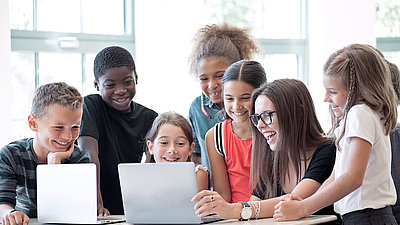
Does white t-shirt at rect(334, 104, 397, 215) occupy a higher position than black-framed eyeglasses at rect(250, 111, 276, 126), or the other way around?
black-framed eyeglasses at rect(250, 111, 276, 126)

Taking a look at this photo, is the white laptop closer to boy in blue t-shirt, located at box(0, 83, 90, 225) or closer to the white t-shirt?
boy in blue t-shirt, located at box(0, 83, 90, 225)

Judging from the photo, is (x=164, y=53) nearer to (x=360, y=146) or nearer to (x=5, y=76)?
(x=5, y=76)

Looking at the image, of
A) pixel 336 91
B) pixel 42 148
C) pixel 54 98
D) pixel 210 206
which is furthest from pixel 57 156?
pixel 336 91

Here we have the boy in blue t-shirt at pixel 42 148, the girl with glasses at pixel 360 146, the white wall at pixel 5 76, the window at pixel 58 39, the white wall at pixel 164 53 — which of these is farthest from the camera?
the white wall at pixel 164 53

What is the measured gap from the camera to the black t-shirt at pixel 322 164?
7.39ft

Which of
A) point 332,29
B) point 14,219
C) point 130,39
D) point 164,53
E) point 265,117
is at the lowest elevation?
point 14,219

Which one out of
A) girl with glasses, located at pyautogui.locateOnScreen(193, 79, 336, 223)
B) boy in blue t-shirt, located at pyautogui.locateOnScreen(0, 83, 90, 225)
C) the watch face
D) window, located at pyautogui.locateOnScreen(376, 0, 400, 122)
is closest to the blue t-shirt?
girl with glasses, located at pyautogui.locateOnScreen(193, 79, 336, 223)

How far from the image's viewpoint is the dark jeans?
2.04 m

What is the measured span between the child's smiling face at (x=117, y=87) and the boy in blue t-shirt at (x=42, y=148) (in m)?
0.25

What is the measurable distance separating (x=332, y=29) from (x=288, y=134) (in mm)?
3038

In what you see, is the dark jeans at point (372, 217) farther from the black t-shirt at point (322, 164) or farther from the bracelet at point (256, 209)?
the bracelet at point (256, 209)

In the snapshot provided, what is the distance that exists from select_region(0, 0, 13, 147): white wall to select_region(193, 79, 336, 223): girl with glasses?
77.1 inches

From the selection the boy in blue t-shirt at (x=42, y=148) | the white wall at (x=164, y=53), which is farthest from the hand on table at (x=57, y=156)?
the white wall at (x=164, y=53)

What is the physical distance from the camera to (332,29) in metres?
5.12
